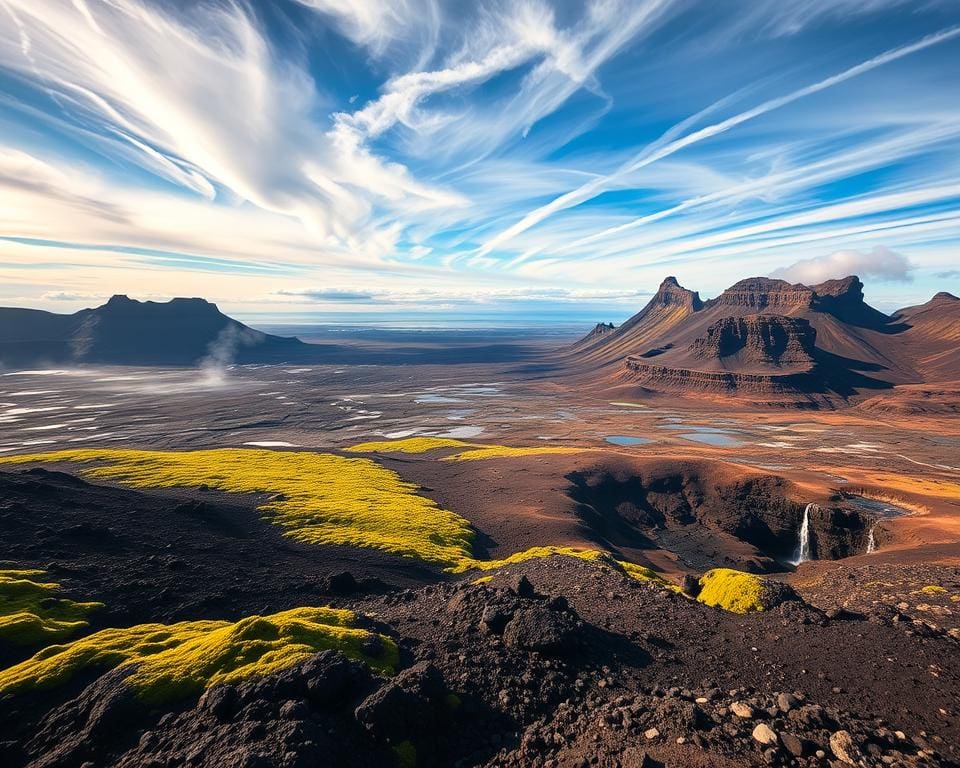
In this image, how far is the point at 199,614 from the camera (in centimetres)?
2595

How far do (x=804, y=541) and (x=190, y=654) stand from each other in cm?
7435

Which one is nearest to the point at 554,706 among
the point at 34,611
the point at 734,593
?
the point at 734,593

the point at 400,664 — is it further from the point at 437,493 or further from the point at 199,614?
the point at 437,493

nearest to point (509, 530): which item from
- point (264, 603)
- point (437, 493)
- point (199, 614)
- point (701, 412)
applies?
point (437, 493)

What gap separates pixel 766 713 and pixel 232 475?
68.6 meters

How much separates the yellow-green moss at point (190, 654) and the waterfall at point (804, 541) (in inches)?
2613

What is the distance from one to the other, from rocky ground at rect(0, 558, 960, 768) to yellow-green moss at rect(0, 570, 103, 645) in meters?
5.16

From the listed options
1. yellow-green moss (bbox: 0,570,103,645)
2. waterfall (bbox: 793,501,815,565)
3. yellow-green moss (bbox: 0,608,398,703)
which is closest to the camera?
yellow-green moss (bbox: 0,608,398,703)

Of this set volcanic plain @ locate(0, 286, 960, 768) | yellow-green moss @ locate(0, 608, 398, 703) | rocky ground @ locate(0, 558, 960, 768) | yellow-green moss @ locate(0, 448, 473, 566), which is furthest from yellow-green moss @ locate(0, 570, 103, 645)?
yellow-green moss @ locate(0, 448, 473, 566)

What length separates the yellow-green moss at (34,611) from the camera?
2058cm

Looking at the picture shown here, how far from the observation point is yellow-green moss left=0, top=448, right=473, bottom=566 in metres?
44.9

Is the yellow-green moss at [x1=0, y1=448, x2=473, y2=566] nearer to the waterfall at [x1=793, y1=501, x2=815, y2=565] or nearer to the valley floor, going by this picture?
the valley floor

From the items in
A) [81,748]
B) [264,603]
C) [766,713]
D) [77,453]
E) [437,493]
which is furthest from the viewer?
[77,453]

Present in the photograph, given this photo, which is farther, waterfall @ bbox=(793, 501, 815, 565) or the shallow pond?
the shallow pond
